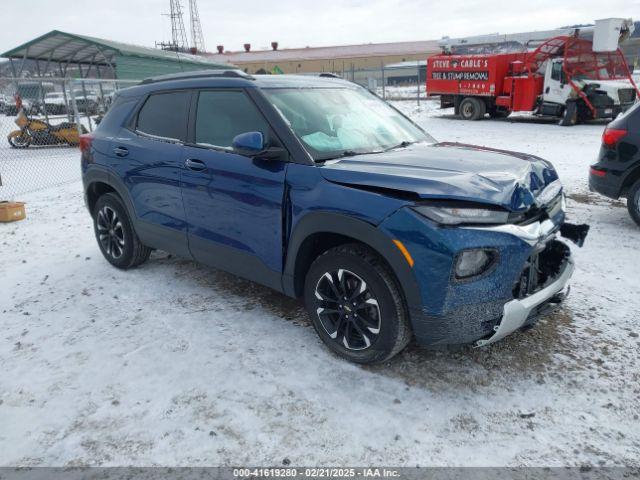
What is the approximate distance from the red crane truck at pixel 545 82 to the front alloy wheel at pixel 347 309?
15.2m

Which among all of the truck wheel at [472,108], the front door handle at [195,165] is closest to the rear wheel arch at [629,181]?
the front door handle at [195,165]

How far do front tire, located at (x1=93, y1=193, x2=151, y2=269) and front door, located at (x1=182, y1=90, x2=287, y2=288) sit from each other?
3.53ft

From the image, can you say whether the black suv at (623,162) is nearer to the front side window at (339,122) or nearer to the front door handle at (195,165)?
the front side window at (339,122)

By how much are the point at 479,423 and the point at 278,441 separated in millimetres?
1075

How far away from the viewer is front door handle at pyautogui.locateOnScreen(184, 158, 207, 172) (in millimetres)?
3683

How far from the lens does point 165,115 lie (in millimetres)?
4164

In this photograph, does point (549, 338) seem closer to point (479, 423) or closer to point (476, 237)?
point (479, 423)

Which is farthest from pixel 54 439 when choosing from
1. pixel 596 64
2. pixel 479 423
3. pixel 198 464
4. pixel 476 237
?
pixel 596 64

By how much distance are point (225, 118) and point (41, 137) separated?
1399cm

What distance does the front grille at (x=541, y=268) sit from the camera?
275cm

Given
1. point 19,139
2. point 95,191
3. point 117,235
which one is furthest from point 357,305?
point 19,139

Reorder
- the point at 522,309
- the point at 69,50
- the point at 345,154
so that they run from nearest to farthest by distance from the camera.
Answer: the point at 522,309 < the point at 345,154 < the point at 69,50

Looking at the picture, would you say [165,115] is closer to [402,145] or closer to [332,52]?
[402,145]

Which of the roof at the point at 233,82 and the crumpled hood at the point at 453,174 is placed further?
the roof at the point at 233,82
